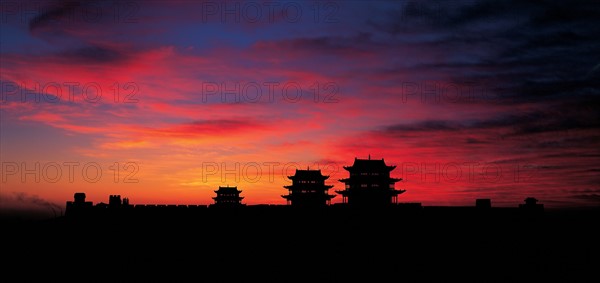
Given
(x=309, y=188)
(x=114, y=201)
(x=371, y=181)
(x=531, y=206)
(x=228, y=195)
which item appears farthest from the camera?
(x=228, y=195)

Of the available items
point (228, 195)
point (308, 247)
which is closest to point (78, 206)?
point (308, 247)

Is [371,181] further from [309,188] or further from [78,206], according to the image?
[78,206]

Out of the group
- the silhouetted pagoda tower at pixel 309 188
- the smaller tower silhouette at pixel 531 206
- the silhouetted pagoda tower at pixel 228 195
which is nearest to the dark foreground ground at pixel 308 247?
the smaller tower silhouette at pixel 531 206

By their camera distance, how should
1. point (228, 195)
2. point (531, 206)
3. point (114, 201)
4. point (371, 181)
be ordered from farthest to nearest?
point (228, 195) < point (371, 181) < point (114, 201) < point (531, 206)

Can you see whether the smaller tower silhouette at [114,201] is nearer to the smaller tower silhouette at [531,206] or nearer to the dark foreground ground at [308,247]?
the dark foreground ground at [308,247]

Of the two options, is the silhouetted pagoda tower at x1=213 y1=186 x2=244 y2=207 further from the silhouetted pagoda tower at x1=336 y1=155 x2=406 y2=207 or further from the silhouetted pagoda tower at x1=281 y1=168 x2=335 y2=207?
the silhouetted pagoda tower at x1=336 y1=155 x2=406 y2=207

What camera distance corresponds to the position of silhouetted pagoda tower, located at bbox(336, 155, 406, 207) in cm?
8462

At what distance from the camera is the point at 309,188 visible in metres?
96.4

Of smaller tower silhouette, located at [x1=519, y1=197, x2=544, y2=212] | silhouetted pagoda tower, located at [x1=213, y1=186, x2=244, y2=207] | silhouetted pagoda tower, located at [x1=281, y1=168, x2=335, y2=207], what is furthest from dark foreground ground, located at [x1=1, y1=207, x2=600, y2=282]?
silhouetted pagoda tower, located at [x1=213, y1=186, x2=244, y2=207]

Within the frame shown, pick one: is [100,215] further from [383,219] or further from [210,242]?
[383,219]

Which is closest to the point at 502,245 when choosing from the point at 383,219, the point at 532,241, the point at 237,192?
the point at 532,241

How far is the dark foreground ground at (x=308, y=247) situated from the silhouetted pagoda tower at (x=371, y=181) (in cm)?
2673

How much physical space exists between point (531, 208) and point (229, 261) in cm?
3058

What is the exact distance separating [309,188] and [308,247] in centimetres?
3923
